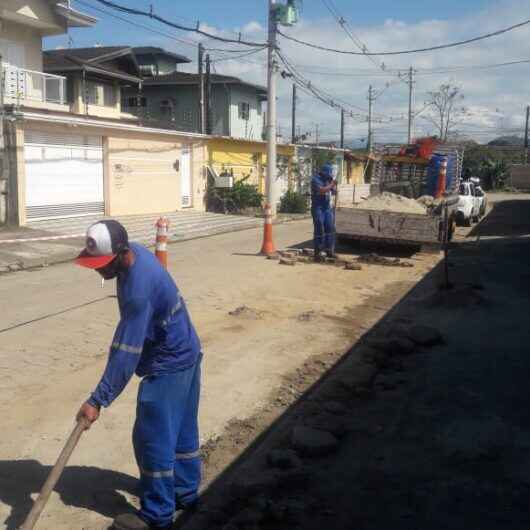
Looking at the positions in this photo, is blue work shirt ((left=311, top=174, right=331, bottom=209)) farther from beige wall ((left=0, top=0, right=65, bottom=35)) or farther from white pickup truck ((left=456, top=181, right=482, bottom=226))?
beige wall ((left=0, top=0, right=65, bottom=35))

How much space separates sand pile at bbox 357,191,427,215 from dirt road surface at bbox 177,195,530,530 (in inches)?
275

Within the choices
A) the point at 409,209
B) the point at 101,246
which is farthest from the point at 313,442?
the point at 409,209

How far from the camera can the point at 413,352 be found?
7.71 meters

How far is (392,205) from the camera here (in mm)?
15656

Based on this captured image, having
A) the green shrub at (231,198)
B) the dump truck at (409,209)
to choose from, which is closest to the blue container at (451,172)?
the dump truck at (409,209)

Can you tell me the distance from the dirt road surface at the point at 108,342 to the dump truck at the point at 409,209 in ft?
3.60

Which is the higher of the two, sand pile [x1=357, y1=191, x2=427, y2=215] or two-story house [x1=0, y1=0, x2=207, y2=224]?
two-story house [x1=0, y1=0, x2=207, y2=224]

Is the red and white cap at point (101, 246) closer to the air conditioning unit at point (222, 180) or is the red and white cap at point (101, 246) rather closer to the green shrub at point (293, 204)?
the air conditioning unit at point (222, 180)

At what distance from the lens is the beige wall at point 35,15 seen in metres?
23.4

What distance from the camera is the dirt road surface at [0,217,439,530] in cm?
453

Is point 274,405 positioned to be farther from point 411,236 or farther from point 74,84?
point 74,84

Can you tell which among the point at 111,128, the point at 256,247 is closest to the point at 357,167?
the point at 111,128

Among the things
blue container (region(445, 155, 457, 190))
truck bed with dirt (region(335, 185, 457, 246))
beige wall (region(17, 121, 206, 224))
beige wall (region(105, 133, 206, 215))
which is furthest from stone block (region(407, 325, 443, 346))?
beige wall (region(105, 133, 206, 215))

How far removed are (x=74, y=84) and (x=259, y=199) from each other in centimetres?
998
